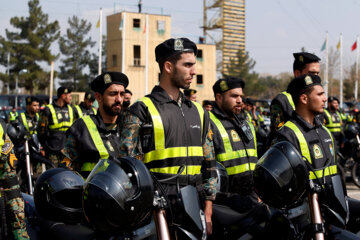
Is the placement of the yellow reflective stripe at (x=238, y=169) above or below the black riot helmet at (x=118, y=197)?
below

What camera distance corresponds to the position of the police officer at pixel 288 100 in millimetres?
5809

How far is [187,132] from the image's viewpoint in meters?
3.71

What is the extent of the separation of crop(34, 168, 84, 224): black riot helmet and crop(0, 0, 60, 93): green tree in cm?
5790

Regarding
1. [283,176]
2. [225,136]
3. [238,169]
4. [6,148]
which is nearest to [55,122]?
[6,148]

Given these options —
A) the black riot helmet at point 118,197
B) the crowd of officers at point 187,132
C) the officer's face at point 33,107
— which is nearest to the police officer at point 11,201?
the crowd of officers at point 187,132

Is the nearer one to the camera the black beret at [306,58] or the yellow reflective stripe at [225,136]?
the yellow reflective stripe at [225,136]

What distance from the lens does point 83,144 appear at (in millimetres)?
4762

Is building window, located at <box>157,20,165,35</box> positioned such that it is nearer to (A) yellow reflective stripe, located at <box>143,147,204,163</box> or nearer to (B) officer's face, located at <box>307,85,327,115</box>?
(B) officer's face, located at <box>307,85,327,115</box>

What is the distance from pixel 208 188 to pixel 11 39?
62.2 m

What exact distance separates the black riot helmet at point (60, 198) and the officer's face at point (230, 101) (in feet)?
6.60

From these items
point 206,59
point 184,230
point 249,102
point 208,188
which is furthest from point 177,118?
point 206,59

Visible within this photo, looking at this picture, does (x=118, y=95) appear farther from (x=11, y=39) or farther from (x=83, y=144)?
(x=11, y=39)

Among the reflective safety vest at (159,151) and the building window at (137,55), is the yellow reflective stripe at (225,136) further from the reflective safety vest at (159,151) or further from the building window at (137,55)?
the building window at (137,55)

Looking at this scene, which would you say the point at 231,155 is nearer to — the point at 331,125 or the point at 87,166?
the point at 87,166
